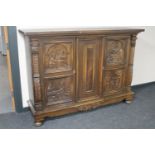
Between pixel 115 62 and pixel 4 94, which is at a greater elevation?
pixel 115 62

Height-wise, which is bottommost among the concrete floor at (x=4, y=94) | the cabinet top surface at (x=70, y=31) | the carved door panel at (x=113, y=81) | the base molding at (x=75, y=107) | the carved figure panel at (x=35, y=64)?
the concrete floor at (x=4, y=94)

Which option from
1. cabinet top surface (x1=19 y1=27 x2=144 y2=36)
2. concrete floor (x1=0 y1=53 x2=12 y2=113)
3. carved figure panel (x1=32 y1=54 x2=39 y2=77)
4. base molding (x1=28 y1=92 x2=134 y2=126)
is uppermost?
cabinet top surface (x1=19 y1=27 x2=144 y2=36)

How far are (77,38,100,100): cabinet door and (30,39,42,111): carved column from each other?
512 mm

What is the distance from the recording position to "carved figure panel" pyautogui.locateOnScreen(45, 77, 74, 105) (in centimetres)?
233

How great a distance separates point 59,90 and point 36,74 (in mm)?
379

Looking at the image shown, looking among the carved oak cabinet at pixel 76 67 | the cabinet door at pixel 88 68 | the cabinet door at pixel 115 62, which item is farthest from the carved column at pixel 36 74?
the cabinet door at pixel 115 62

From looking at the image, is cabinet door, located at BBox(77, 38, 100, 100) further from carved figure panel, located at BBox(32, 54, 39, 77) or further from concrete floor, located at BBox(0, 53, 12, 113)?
concrete floor, located at BBox(0, 53, 12, 113)

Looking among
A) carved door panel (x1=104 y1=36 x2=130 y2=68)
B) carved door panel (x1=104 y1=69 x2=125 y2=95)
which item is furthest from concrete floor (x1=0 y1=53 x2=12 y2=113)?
carved door panel (x1=104 y1=36 x2=130 y2=68)

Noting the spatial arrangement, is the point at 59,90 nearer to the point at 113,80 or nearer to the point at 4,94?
the point at 113,80

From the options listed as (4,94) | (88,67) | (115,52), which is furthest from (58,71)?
(4,94)

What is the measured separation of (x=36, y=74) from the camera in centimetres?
219

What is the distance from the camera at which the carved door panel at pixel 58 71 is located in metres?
2.19

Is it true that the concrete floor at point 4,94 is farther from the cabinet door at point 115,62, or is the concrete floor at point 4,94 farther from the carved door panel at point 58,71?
the cabinet door at point 115,62
